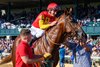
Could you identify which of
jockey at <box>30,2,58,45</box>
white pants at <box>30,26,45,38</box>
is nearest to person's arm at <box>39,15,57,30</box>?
jockey at <box>30,2,58,45</box>

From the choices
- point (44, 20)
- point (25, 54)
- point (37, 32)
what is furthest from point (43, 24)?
point (25, 54)

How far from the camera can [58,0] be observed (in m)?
35.7

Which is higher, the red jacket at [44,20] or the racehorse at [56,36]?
the red jacket at [44,20]

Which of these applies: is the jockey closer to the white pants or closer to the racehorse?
the white pants

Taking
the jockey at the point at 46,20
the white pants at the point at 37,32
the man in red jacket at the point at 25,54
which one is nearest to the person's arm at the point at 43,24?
the jockey at the point at 46,20

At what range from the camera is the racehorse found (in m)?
7.30

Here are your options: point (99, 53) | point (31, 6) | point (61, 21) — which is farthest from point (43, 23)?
point (31, 6)

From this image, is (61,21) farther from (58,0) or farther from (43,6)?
(43,6)

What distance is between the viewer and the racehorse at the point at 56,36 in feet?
23.9

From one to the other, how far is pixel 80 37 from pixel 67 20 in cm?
43

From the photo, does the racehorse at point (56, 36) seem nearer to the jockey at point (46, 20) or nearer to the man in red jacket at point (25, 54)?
the jockey at point (46, 20)

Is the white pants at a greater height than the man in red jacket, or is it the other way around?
the man in red jacket

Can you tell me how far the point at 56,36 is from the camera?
746 centimetres

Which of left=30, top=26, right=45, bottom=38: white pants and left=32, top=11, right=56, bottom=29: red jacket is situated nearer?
left=32, top=11, right=56, bottom=29: red jacket
